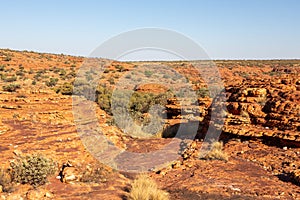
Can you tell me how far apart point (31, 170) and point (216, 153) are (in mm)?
4935

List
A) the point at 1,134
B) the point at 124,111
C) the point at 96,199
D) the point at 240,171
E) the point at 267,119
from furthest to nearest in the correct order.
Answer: the point at 124,111
the point at 267,119
the point at 1,134
the point at 240,171
the point at 96,199

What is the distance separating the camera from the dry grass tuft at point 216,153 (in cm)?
880

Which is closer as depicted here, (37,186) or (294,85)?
(37,186)

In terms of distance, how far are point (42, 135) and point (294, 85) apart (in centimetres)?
852

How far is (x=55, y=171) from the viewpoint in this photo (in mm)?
7133

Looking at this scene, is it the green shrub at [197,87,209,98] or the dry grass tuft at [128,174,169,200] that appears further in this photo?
the green shrub at [197,87,209,98]

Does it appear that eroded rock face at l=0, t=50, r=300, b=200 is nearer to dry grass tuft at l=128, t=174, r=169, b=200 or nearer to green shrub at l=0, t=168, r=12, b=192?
green shrub at l=0, t=168, r=12, b=192

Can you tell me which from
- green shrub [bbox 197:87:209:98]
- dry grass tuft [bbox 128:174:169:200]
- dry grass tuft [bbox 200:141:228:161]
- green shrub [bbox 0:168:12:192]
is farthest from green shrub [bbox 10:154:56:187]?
green shrub [bbox 197:87:209:98]

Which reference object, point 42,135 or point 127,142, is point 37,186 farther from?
point 127,142

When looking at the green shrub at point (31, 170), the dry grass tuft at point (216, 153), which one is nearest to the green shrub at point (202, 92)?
the dry grass tuft at point (216, 153)

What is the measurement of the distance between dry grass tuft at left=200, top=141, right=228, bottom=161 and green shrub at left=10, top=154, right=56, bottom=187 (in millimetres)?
4338

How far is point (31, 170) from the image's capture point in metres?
6.53

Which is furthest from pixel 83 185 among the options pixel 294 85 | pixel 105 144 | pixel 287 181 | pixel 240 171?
pixel 294 85

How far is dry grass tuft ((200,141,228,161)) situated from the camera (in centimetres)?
880
